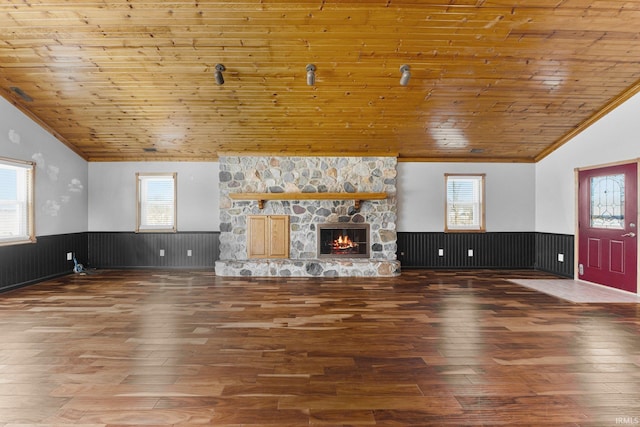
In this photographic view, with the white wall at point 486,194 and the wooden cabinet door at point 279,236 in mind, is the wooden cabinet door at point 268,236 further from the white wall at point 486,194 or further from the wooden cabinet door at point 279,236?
the white wall at point 486,194

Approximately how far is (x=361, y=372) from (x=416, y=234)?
5.19 meters

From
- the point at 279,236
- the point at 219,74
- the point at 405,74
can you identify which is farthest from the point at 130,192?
the point at 405,74

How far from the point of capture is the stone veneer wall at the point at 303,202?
285 inches

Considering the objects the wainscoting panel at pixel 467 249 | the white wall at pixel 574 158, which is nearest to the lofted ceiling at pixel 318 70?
the white wall at pixel 574 158

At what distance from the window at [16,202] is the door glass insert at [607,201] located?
9.39 meters

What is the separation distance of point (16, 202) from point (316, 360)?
574 centimetres

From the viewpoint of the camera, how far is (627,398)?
237 cm

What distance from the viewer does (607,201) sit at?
5.86m

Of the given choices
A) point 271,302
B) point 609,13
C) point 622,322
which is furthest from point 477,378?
point 609,13

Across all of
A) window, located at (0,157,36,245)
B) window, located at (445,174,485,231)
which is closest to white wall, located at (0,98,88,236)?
window, located at (0,157,36,245)

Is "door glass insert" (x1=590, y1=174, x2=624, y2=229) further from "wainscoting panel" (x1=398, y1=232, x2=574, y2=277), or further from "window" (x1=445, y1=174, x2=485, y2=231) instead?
"window" (x1=445, y1=174, x2=485, y2=231)

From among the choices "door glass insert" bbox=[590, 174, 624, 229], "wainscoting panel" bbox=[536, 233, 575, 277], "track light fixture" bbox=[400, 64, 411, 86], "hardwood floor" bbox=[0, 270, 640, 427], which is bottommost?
"hardwood floor" bbox=[0, 270, 640, 427]

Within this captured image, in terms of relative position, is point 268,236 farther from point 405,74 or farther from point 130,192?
point 405,74

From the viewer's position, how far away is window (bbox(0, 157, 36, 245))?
5.52m
